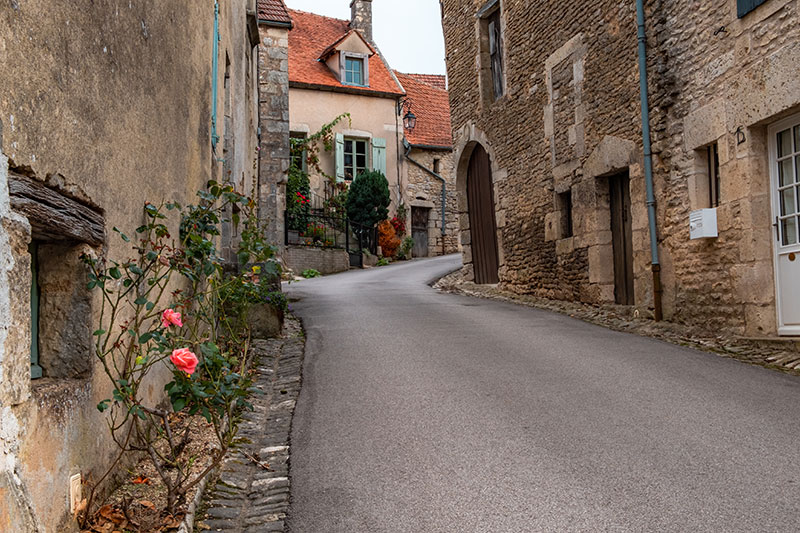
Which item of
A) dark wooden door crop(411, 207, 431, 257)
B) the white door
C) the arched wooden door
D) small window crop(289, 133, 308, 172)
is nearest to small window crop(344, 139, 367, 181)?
small window crop(289, 133, 308, 172)

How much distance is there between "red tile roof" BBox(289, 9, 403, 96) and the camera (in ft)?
81.4

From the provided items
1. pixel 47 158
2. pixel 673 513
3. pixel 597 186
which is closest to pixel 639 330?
pixel 597 186

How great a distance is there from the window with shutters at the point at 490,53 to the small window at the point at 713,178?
21.9 ft

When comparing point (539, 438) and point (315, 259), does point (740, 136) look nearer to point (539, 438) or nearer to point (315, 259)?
point (539, 438)

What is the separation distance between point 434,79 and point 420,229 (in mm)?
7961

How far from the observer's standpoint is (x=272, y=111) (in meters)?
16.6

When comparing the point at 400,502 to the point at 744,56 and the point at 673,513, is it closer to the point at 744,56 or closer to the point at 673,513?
the point at 673,513

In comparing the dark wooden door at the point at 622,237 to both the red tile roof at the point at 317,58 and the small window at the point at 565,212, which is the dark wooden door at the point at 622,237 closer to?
the small window at the point at 565,212

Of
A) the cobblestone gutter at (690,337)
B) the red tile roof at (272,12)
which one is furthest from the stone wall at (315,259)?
the cobblestone gutter at (690,337)

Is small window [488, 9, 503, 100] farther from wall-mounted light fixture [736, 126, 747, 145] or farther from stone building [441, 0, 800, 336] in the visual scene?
wall-mounted light fixture [736, 126, 747, 145]

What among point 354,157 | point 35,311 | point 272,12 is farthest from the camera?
point 354,157

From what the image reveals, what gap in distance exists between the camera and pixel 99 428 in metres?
3.52

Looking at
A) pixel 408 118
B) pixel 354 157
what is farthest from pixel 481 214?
pixel 408 118

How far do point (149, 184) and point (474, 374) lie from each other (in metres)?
3.01
